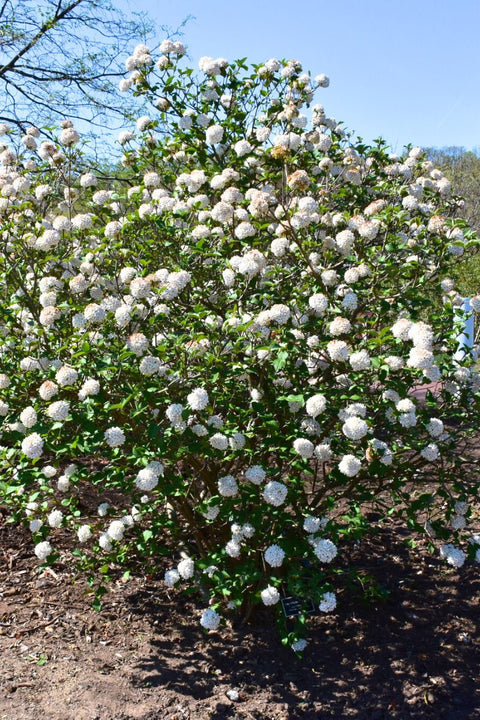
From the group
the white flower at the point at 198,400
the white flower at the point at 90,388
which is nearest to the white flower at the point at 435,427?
the white flower at the point at 198,400

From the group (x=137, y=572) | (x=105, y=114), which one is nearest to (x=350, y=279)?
(x=137, y=572)

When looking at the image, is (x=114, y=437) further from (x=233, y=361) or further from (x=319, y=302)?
(x=319, y=302)

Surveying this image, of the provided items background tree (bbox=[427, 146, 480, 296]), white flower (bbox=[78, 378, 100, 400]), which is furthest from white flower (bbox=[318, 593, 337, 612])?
background tree (bbox=[427, 146, 480, 296])

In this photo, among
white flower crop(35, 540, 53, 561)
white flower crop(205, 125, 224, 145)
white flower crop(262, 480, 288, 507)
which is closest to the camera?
white flower crop(262, 480, 288, 507)

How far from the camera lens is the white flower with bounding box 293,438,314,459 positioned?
2.65m

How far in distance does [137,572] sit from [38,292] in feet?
6.43

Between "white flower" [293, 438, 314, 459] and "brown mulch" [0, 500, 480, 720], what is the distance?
3.45 feet

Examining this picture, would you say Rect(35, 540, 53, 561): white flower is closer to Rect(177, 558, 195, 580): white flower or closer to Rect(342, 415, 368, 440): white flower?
Rect(177, 558, 195, 580): white flower

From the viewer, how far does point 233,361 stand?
295 centimetres

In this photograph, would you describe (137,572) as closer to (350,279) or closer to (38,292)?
(38,292)

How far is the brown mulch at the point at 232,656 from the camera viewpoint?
111 inches

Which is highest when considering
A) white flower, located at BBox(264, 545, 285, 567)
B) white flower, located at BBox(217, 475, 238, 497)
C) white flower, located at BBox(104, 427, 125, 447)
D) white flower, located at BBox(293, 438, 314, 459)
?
white flower, located at BBox(293, 438, 314, 459)

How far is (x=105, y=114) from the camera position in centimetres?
941

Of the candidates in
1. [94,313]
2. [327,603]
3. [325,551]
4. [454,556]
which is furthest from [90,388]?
[454,556]
